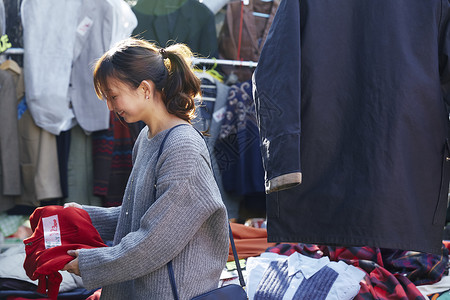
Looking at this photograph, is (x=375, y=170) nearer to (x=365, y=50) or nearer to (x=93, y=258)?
(x=365, y=50)

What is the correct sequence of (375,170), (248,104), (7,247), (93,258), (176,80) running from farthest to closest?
(248,104) → (7,247) → (375,170) → (176,80) → (93,258)

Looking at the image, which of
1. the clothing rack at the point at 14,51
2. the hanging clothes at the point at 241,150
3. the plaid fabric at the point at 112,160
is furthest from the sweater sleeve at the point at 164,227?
the clothing rack at the point at 14,51

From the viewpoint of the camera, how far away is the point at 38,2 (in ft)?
10.3

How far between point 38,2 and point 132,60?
6.63ft

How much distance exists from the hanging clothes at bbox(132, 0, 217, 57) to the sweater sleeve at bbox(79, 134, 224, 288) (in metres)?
2.36

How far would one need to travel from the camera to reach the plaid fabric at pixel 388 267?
2221 mm

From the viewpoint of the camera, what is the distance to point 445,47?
1.68 metres

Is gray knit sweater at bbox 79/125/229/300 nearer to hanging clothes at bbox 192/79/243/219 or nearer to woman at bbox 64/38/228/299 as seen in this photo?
woman at bbox 64/38/228/299

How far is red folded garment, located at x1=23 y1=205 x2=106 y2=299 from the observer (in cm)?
141

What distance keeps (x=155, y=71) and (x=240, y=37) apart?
2.29 m

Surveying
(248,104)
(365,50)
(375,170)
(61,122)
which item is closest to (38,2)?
(61,122)

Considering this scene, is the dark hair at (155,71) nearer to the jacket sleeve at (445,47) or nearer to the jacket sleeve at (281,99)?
the jacket sleeve at (281,99)

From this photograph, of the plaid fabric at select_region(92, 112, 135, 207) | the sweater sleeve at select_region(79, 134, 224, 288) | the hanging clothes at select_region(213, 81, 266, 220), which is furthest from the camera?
the hanging clothes at select_region(213, 81, 266, 220)

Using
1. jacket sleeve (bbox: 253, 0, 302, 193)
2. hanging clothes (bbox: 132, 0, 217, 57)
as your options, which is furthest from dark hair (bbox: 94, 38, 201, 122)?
hanging clothes (bbox: 132, 0, 217, 57)
